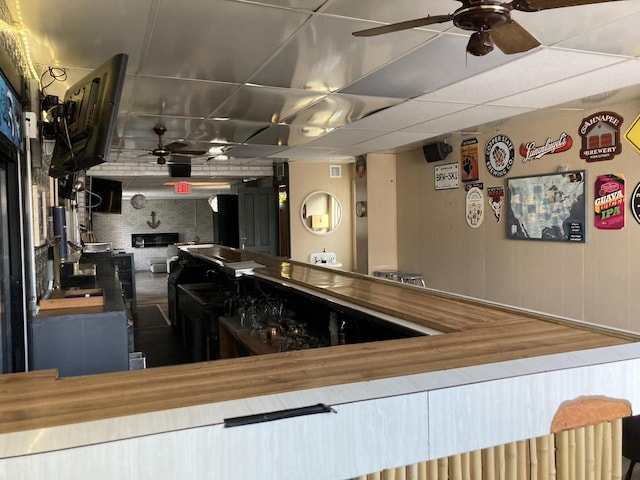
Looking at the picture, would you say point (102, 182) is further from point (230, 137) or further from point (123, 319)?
point (123, 319)

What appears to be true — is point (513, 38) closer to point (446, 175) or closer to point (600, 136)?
point (600, 136)

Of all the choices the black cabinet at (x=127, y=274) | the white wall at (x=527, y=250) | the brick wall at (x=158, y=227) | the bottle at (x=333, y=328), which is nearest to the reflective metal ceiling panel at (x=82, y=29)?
the bottle at (x=333, y=328)

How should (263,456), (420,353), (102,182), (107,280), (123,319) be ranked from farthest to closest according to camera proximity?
1. (102,182)
2. (107,280)
3. (123,319)
4. (420,353)
5. (263,456)

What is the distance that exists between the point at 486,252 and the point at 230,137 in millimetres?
3598

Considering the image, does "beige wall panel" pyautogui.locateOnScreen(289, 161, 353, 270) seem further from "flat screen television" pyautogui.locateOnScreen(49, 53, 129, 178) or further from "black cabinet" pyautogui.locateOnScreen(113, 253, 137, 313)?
"flat screen television" pyautogui.locateOnScreen(49, 53, 129, 178)

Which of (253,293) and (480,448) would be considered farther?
(253,293)

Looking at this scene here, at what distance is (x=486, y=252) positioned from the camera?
21.3ft

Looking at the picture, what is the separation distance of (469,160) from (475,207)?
652 millimetres

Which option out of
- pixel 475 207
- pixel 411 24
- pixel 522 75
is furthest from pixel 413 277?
pixel 411 24

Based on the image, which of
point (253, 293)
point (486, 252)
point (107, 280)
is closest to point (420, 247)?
point (486, 252)

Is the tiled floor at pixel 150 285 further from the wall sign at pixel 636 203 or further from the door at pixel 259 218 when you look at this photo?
the wall sign at pixel 636 203

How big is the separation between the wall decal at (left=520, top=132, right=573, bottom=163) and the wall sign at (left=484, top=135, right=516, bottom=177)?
0.19 metres

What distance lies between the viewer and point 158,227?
17.5 meters

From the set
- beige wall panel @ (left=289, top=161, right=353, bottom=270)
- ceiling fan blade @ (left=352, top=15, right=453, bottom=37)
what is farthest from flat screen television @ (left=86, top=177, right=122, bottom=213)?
ceiling fan blade @ (left=352, top=15, right=453, bottom=37)
